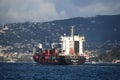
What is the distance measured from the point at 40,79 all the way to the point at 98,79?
11879 millimetres

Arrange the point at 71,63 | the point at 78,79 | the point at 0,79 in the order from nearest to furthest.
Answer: the point at 0,79, the point at 78,79, the point at 71,63

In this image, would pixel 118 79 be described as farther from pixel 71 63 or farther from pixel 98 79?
pixel 71 63

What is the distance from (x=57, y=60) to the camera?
199125 mm

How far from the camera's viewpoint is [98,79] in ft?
345

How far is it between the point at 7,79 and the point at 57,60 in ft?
329

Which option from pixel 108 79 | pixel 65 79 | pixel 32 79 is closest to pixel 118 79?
pixel 108 79

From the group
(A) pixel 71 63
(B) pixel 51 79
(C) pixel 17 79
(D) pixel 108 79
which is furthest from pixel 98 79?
(A) pixel 71 63

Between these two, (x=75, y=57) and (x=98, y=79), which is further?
(x=75, y=57)

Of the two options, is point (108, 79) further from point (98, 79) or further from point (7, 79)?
point (7, 79)

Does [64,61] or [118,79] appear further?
[64,61]

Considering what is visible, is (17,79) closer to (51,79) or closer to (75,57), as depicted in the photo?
(51,79)

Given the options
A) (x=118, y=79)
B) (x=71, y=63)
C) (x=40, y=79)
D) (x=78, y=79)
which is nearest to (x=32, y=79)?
(x=40, y=79)

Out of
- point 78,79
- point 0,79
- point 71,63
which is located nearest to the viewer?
point 0,79

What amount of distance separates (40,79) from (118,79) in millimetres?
15369
